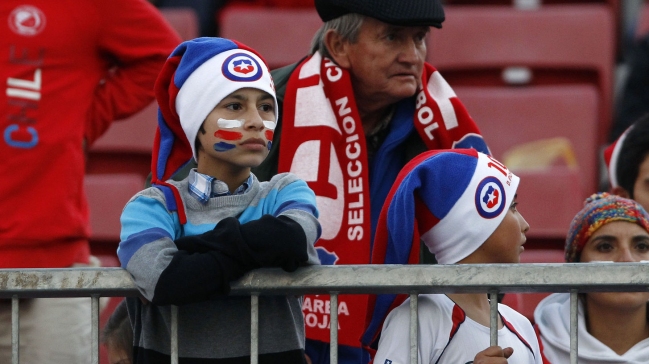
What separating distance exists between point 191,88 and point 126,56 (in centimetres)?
96

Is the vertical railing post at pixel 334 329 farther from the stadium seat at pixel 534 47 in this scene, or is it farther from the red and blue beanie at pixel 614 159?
the stadium seat at pixel 534 47

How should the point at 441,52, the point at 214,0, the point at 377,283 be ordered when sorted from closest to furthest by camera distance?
the point at 377,283 < the point at 441,52 < the point at 214,0

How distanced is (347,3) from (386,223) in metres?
0.83

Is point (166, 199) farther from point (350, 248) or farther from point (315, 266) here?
point (350, 248)

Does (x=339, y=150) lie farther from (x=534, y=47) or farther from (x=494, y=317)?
(x=534, y=47)

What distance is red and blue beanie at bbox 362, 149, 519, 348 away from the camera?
206 cm

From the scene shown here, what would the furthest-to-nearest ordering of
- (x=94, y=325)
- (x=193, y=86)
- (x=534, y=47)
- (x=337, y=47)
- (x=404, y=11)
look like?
1. (x=534, y=47)
2. (x=337, y=47)
3. (x=404, y=11)
4. (x=193, y=86)
5. (x=94, y=325)

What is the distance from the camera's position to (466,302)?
2.11 meters

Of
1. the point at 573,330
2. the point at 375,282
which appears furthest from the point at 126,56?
the point at 573,330

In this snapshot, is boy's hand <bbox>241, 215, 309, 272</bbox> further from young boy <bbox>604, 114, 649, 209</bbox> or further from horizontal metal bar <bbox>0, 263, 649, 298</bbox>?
young boy <bbox>604, 114, 649, 209</bbox>

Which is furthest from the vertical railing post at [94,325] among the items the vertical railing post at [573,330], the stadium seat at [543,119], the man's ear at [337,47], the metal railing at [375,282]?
the stadium seat at [543,119]

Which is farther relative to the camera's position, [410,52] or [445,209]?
[410,52]

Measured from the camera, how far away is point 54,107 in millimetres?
2832

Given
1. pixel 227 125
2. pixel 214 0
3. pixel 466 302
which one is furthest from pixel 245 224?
pixel 214 0
